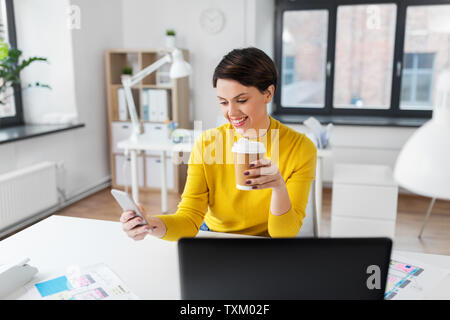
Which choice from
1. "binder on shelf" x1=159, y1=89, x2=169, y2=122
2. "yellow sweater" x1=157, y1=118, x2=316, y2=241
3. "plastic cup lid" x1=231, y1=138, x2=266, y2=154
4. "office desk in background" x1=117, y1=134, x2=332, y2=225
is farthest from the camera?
"binder on shelf" x1=159, y1=89, x2=169, y2=122

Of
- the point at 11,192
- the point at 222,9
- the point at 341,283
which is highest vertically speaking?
the point at 222,9

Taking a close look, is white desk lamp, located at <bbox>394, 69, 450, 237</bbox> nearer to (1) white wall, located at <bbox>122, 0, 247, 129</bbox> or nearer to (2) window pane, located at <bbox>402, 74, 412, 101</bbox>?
(1) white wall, located at <bbox>122, 0, 247, 129</bbox>

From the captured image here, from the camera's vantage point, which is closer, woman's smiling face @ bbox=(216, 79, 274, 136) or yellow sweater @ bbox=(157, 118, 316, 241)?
woman's smiling face @ bbox=(216, 79, 274, 136)

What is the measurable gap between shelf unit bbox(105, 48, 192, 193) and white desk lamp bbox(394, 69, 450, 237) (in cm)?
367

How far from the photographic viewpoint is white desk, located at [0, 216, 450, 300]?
1139 millimetres

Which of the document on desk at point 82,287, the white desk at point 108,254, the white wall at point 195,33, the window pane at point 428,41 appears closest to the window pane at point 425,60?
the window pane at point 428,41

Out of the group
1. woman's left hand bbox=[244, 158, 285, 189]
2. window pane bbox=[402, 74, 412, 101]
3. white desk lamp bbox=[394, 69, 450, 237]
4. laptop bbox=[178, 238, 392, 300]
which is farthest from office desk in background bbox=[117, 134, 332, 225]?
white desk lamp bbox=[394, 69, 450, 237]

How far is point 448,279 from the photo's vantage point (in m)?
1.15

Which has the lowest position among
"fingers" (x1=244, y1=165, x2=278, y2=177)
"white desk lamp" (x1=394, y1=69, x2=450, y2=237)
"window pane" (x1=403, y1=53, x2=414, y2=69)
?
"fingers" (x1=244, y1=165, x2=278, y2=177)

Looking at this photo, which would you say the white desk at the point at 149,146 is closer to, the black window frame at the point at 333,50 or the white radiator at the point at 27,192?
Answer: the white radiator at the point at 27,192

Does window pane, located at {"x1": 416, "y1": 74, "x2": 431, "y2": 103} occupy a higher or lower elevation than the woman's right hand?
higher

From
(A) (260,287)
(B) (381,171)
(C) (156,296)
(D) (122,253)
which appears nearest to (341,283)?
(A) (260,287)
